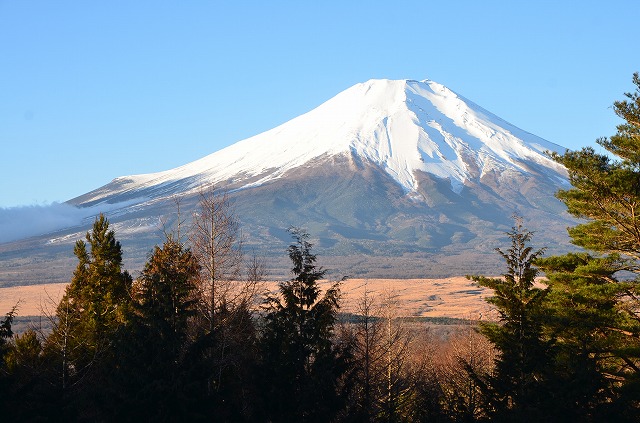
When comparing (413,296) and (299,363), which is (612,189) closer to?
(299,363)

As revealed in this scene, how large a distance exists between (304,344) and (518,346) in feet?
17.5

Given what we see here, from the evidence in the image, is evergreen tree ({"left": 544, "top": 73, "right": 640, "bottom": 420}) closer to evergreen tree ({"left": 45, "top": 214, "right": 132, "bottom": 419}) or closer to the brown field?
evergreen tree ({"left": 45, "top": 214, "right": 132, "bottom": 419})

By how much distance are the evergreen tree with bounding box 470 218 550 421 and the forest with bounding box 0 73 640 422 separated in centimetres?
4

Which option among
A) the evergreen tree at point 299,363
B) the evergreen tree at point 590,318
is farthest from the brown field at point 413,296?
the evergreen tree at point 299,363

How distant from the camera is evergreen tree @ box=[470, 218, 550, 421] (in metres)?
19.1

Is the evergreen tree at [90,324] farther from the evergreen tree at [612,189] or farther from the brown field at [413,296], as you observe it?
the brown field at [413,296]

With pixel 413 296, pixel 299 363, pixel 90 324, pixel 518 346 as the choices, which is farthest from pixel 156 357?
pixel 413 296

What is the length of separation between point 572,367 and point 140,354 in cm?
916

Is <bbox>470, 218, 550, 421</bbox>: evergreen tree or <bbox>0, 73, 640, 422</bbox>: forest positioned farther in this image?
<bbox>470, 218, 550, 421</bbox>: evergreen tree

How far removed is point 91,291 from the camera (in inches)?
1066

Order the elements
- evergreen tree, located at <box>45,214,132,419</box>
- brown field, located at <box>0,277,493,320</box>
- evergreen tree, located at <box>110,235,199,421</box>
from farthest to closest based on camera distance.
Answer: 1. brown field, located at <box>0,277,493,320</box>
2. evergreen tree, located at <box>45,214,132,419</box>
3. evergreen tree, located at <box>110,235,199,421</box>

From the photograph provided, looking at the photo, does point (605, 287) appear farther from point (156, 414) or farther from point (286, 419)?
point (156, 414)

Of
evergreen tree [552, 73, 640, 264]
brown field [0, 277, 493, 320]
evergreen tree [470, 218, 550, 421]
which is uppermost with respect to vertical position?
evergreen tree [552, 73, 640, 264]

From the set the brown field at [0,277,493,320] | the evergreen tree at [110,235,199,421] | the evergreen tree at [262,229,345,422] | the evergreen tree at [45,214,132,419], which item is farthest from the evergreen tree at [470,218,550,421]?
the brown field at [0,277,493,320]
